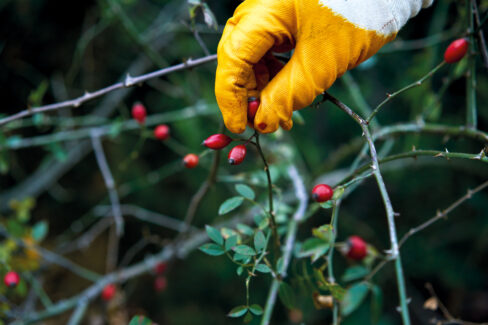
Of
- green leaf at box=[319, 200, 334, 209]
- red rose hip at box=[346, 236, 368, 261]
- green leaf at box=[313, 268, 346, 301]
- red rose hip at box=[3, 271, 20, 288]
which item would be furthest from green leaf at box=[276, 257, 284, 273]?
red rose hip at box=[3, 271, 20, 288]

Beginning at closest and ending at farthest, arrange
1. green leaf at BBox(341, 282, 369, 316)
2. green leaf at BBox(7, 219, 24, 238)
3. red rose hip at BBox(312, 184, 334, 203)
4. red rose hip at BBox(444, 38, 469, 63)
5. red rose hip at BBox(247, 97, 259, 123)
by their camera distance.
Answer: red rose hip at BBox(312, 184, 334, 203)
red rose hip at BBox(247, 97, 259, 123)
red rose hip at BBox(444, 38, 469, 63)
green leaf at BBox(341, 282, 369, 316)
green leaf at BBox(7, 219, 24, 238)

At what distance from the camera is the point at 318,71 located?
76 centimetres

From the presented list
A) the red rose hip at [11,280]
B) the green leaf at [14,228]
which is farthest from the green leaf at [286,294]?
the green leaf at [14,228]

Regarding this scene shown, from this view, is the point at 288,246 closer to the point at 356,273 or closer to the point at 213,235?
the point at 356,273

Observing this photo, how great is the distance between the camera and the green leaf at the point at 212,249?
76 cm

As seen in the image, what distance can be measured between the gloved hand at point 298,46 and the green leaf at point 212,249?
28 cm

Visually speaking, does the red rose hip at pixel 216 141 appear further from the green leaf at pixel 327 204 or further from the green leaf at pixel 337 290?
the green leaf at pixel 337 290

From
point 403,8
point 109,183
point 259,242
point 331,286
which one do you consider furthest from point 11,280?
point 403,8

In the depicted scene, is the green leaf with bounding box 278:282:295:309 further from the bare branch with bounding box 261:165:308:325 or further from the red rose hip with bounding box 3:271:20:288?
the red rose hip with bounding box 3:271:20:288

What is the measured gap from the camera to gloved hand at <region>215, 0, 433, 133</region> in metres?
0.75

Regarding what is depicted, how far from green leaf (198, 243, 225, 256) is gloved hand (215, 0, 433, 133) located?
0.91 ft

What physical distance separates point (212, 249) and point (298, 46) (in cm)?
51

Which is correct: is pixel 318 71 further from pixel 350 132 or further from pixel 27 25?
pixel 27 25

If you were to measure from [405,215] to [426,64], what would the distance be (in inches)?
48.0
